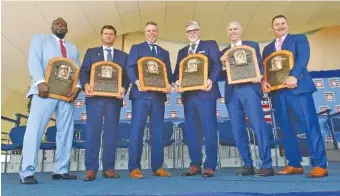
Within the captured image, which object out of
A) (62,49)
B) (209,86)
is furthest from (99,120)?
(209,86)

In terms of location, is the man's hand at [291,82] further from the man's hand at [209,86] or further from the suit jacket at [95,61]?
the suit jacket at [95,61]

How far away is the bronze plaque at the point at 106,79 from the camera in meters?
2.93

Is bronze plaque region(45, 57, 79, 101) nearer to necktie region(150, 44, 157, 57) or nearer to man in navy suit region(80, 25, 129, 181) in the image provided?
man in navy suit region(80, 25, 129, 181)

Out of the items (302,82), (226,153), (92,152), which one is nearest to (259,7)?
(226,153)

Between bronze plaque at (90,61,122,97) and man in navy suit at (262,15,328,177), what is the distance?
149 centimetres

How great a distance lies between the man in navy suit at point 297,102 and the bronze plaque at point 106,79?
1491 mm

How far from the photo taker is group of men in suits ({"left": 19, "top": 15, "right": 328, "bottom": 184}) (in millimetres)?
2762

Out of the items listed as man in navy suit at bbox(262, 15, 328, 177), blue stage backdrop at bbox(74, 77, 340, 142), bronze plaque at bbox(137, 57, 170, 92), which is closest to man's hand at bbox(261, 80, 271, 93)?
man in navy suit at bbox(262, 15, 328, 177)

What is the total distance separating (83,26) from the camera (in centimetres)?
683

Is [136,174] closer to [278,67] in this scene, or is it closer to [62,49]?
[62,49]

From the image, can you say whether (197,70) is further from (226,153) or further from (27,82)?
(27,82)

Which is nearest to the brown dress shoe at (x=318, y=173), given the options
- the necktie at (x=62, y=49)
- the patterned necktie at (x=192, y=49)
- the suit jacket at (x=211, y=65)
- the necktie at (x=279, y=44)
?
the suit jacket at (x=211, y=65)

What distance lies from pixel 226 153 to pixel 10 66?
510cm

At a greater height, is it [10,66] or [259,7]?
[259,7]
